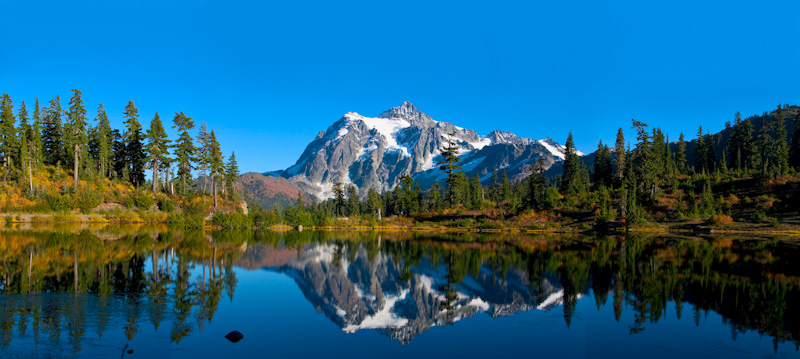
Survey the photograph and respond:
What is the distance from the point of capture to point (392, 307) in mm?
17547

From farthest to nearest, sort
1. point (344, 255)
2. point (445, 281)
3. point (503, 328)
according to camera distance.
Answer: point (344, 255), point (445, 281), point (503, 328)

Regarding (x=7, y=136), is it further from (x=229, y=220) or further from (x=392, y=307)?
(x=392, y=307)

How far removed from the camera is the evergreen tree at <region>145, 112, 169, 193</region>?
72.7m

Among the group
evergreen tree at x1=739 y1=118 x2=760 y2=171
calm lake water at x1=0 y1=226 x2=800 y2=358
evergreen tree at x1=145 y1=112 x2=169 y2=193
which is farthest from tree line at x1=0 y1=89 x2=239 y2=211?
evergreen tree at x1=739 y1=118 x2=760 y2=171

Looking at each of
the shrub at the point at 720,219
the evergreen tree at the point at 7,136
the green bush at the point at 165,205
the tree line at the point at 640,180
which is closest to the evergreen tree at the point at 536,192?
the tree line at the point at 640,180

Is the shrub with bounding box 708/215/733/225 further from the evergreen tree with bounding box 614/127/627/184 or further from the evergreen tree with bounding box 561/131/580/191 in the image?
the evergreen tree with bounding box 561/131/580/191

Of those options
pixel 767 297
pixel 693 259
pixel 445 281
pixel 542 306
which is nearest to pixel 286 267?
pixel 445 281

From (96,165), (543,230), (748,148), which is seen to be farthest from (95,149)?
(748,148)

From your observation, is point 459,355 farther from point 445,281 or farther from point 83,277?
point 83,277

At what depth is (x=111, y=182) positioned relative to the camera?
227 feet

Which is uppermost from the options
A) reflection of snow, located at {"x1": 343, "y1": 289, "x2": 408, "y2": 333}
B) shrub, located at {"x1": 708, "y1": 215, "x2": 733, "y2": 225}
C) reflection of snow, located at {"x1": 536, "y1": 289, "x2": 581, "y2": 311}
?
shrub, located at {"x1": 708, "y1": 215, "x2": 733, "y2": 225}

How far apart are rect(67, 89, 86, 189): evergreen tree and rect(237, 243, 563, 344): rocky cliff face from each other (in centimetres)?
4822

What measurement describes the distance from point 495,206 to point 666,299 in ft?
211

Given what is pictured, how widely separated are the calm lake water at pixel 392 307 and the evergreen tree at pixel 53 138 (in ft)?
173
